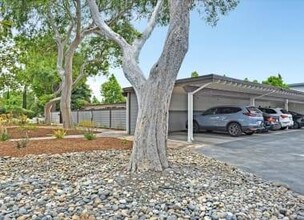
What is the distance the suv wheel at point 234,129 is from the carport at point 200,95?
189cm

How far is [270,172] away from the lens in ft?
22.2

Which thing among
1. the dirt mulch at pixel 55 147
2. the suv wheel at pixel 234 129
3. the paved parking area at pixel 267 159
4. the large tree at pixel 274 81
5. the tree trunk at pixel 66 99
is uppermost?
the large tree at pixel 274 81

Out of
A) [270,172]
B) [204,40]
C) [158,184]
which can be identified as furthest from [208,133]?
[158,184]

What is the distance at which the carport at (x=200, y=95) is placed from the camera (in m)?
12.5

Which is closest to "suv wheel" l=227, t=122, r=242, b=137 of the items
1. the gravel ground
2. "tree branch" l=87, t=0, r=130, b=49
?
the gravel ground

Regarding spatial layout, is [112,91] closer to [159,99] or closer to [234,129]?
[234,129]

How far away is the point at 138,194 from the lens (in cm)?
463

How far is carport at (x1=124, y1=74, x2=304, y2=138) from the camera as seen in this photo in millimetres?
12531

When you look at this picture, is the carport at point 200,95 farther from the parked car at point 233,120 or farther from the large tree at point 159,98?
the large tree at point 159,98

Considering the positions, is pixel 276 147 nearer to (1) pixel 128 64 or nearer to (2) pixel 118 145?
(2) pixel 118 145

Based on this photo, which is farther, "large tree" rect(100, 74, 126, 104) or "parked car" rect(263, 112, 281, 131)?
"large tree" rect(100, 74, 126, 104)

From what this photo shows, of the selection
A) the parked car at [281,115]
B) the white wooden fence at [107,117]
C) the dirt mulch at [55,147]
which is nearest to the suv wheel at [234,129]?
the parked car at [281,115]

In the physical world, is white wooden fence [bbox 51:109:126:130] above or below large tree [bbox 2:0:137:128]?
below

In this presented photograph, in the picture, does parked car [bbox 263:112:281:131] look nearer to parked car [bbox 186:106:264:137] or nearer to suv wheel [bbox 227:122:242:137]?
parked car [bbox 186:106:264:137]
